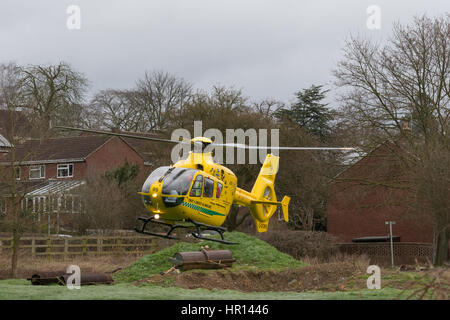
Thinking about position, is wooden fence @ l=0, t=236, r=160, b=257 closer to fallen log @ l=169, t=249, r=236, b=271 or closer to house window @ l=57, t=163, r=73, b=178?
fallen log @ l=169, t=249, r=236, b=271

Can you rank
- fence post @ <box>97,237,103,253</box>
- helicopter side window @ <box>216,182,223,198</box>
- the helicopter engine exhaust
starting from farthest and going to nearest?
1. fence post @ <box>97,237,103,253</box>
2. the helicopter engine exhaust
3. helicopter side window @ <box>216,182,223,198</box>

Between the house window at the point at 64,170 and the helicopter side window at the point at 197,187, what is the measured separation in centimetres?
4371

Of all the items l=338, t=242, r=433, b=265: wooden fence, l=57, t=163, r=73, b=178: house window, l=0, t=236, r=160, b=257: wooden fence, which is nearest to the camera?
l=0, t=236, r=160, b=257: wooden fence

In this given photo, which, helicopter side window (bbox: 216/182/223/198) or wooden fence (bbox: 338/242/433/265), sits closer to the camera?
helicopter side window (bbox: 216/182/223/198)

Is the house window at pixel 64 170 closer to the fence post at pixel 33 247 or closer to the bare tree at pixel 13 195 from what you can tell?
the fence post at pixel 33 247

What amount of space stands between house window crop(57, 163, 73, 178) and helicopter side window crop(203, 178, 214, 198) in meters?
43.3

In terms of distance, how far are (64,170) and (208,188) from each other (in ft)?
144

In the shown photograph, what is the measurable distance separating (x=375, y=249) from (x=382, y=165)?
8.51 metres

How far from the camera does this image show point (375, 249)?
4297cm

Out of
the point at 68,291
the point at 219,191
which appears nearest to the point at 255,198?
the point at 219,191

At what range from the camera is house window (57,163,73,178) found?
6372 cm

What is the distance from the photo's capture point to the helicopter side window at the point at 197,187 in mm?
21688

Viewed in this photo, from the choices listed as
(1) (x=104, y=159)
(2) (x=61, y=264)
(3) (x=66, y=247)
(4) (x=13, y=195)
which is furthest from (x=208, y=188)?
(1) (x=104, y=159)

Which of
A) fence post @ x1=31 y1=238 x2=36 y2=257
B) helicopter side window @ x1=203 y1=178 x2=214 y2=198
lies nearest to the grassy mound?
fence post @ x1=31 y1=238 x2=36 y2=257
